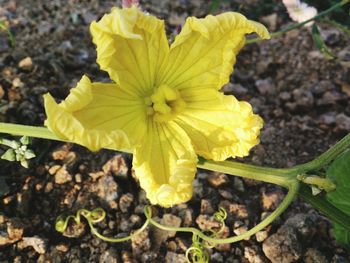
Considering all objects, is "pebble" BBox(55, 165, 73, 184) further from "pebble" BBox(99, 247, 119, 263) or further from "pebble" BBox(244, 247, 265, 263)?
"pebble" BBox(244, 247, 265, 263)

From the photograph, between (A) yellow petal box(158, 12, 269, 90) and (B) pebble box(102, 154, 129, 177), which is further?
(B) pebble box(102, 154, 129, 177)

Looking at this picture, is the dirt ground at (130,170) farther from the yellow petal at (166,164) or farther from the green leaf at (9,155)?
the yellow petal at (166,164)

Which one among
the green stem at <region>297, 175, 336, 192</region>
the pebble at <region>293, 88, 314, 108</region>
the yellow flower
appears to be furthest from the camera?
the pebble at <region>293, 88, 314, 108</region>

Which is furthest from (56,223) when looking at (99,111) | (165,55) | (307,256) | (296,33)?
(296,33)

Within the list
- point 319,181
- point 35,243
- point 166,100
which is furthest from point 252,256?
point 35,243

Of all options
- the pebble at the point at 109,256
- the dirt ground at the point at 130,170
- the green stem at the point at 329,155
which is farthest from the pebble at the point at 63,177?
the green stem at the point at 329,155

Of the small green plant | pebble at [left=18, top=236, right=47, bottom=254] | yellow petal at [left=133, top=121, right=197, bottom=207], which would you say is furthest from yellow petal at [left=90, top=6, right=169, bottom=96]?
pebble at [left=18, top=236, right=47, bottom=254]
